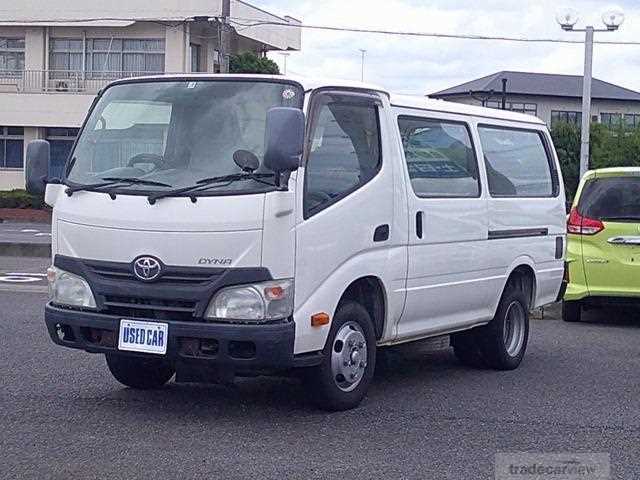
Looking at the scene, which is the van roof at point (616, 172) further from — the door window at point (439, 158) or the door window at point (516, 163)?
the door window at point (439, 158)

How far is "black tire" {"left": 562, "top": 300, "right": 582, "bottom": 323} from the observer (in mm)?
13414

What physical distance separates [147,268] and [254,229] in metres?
0.72

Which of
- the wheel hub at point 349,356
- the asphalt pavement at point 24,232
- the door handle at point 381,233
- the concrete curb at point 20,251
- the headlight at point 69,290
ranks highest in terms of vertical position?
the door handle at point 381,233

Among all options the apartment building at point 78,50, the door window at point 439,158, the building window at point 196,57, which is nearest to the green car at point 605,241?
the door window at point 439,158

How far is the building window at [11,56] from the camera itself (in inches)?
1741

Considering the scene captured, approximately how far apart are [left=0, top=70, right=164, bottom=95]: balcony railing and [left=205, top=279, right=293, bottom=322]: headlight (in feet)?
121

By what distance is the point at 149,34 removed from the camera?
139ft

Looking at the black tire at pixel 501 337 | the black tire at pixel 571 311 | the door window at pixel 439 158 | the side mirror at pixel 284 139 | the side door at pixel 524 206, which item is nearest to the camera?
the side mirror at pixel 284 139

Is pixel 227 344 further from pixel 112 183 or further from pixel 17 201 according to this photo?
pixel 17 201

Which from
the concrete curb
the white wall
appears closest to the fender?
the concrete curb

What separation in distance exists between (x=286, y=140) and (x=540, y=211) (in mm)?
3963

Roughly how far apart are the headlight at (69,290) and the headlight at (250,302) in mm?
885

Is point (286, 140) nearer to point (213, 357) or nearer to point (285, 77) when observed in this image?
point (285, 77)

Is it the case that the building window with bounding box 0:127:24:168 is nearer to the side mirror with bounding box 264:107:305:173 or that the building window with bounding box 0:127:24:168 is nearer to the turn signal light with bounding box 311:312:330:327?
the turn signal light with bounding box 311:312:330:327
